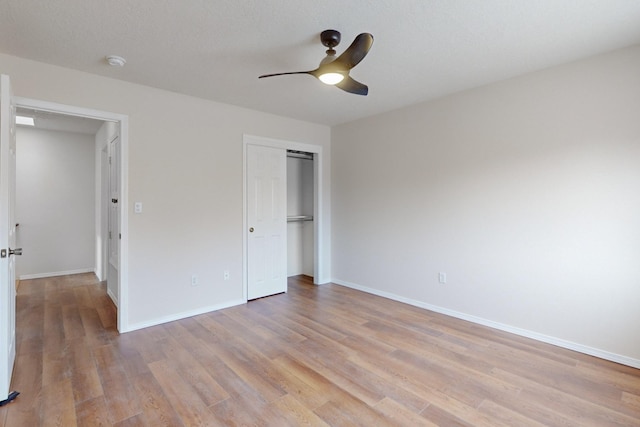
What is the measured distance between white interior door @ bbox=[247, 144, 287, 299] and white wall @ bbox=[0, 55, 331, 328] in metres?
0.20

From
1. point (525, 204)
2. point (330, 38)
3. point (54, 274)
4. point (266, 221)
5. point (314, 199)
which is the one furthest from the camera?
point (54, 274)

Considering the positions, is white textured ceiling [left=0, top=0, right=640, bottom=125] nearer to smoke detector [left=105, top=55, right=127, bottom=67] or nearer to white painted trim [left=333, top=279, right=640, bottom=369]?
smoke detector [left=105, top=55, right=127, bottom=67]

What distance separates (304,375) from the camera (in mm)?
2418

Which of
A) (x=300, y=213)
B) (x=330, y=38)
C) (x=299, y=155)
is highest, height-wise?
(x=330, y=38)

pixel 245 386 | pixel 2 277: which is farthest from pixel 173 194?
pixel 245 386

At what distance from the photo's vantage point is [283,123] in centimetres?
452

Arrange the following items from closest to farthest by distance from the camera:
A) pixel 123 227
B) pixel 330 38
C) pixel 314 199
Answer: pixel 330 38 → pixel 123 227 → pixel 314 199

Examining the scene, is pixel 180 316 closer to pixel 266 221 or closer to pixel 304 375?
pixel 266 221

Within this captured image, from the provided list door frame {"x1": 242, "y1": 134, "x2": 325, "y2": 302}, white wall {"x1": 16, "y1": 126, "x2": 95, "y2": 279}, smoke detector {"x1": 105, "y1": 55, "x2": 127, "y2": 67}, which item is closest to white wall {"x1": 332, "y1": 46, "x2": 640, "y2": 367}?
door frame {"x1": 242, "y1": 134, "x2": 325, "y2": 302}

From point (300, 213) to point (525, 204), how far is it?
11.2 feet

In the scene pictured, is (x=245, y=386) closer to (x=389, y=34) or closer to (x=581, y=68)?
(x=389, y=34)

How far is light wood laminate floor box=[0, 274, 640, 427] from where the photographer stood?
1.96 metres

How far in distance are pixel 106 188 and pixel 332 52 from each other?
4.33m

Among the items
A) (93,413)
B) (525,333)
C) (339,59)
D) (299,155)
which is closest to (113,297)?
(93,413)
